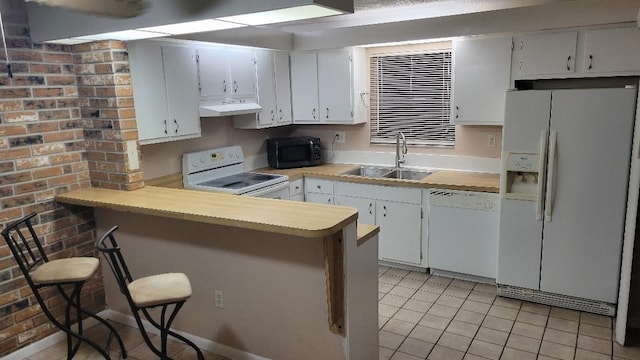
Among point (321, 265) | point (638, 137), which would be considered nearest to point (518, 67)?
point (638, 137)

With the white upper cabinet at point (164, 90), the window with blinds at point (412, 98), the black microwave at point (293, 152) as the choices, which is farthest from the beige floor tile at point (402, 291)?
the white upper cabinet at point (164, 90)

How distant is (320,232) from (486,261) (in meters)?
2.22

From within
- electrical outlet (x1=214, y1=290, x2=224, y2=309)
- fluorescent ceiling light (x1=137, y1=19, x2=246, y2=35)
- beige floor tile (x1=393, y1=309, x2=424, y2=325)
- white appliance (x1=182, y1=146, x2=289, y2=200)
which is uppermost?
fluorescent ceiling light (x1=137, y1=19, x2=246, y2=35)

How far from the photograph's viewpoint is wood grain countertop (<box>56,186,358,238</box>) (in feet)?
7.32

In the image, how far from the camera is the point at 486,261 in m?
3.81

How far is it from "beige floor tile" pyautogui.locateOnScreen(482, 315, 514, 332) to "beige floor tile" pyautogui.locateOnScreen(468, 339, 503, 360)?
0.24 metres

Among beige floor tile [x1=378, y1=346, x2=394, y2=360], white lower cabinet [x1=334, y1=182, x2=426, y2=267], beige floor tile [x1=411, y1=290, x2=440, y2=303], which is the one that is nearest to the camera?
beige floor tile [x1=378, y1=346, x2=394, y2=360]

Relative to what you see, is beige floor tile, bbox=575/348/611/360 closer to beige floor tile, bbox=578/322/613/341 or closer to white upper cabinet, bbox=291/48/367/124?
beige floor tile, bbox=578/322/613/341

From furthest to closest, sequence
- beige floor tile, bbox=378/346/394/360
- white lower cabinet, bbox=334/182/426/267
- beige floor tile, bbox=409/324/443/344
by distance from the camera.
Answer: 1. white lower cabinet, bbox=334/182/426/267
2. beige floor tile, bbox=409/324/443/344
3. beige floor tile, bbox=378/346/394/360

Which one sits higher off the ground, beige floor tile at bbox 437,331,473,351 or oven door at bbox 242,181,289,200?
oven door at bbox 242,181,289,200

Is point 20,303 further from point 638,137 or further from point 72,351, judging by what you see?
point 638,137

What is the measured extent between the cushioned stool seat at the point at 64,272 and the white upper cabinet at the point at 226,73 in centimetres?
167

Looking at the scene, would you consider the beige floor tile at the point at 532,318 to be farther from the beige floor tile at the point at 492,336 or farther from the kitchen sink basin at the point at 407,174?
the kitchen sink basin at the point at 407,174

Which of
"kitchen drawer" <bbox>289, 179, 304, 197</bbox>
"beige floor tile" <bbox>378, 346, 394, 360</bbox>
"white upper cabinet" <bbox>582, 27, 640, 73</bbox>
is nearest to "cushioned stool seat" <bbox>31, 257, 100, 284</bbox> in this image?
"beige floor tile" <bbox>378, 346, 394, 360</bbox>
